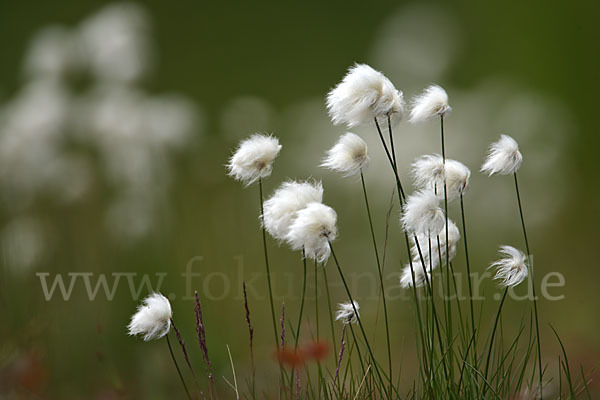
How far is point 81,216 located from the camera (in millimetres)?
2559

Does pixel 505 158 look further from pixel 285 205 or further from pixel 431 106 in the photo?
pixel 285 205

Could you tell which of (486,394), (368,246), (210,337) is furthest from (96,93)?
(486,394)

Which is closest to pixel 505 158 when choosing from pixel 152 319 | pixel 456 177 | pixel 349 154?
pixel 456 177

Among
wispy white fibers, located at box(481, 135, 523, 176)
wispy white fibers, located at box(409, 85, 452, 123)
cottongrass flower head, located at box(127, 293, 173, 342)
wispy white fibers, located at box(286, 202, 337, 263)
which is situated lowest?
cottongrass flower head, located at box(127, 293, 173, 342)

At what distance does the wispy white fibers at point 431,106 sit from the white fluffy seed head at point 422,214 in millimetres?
228

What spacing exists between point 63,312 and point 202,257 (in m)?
0.55

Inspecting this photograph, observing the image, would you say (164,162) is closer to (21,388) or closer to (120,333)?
(120,333)

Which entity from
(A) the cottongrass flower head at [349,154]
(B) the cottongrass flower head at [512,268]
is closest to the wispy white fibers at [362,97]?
(A) the cottongrass flower head at [349,154]

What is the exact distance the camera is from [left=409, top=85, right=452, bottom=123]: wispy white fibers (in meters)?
1.45

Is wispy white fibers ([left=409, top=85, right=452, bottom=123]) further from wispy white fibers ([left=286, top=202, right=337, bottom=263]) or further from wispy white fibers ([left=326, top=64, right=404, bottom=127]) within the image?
wispy white fibers ([left=286, top=202, right=337, bottom=263])

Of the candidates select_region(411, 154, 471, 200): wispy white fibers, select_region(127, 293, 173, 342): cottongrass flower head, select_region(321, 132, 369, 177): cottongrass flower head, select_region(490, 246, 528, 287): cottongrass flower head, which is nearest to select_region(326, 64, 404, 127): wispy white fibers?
select_region(321, 132, 369, 177): cottongrass flower head

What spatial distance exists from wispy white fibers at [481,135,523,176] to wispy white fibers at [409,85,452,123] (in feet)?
0.49

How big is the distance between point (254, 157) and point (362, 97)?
260 mm

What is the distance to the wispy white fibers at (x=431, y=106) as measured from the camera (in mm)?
1445
